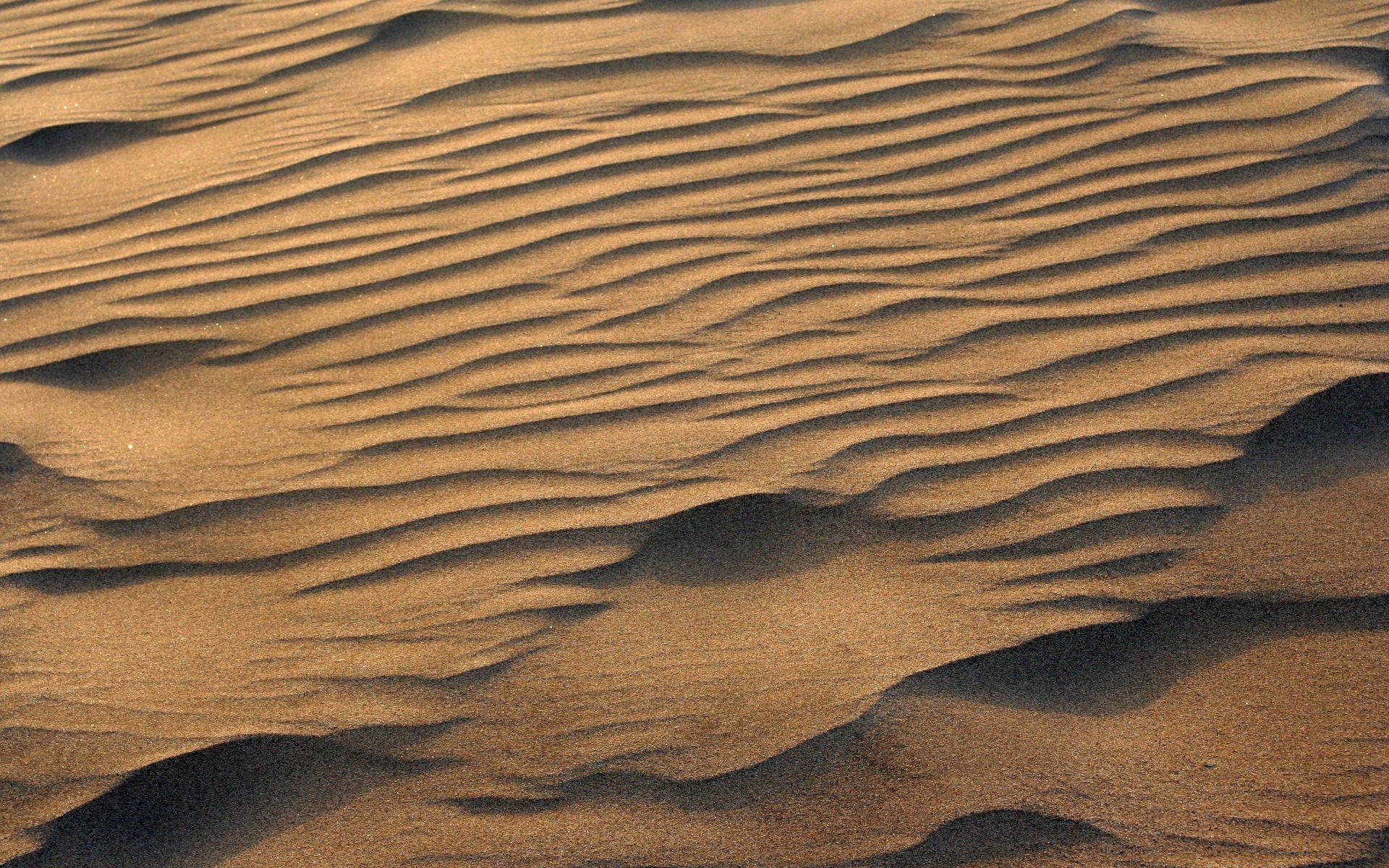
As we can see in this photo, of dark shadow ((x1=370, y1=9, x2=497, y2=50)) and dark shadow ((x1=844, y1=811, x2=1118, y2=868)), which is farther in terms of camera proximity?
dark shadow ((x1=370, y1=9, x2=497, y2=50))

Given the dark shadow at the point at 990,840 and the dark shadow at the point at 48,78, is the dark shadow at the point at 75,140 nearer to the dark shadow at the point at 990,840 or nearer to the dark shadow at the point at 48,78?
the dark shadow at the point at 48,78

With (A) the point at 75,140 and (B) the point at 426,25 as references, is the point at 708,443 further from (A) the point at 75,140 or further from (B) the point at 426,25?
(A) the point at 75,140

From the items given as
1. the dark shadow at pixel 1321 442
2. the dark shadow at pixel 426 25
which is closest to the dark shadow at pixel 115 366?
the dark shadow at pixel 426 25

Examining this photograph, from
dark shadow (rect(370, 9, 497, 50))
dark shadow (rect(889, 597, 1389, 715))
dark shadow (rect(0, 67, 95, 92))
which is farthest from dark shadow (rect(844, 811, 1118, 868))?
dark shadow (rect(0, 67, 95, 92))

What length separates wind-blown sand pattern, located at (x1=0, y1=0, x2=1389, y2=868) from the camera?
187 cm

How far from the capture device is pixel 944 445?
7.57 feet

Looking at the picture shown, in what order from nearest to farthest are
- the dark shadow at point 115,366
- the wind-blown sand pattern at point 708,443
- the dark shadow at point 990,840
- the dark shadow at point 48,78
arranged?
1. the dark shadow at point 990,840
2. the wind-blown sand pattern at point 708,443
3. the dark shadow at point 115,366
4. the dark shadow at point 48,78

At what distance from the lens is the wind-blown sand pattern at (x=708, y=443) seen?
1.87 m

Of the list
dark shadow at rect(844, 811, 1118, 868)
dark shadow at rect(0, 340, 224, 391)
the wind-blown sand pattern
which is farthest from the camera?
dark shadow at rect(0, 340, 224, 391)

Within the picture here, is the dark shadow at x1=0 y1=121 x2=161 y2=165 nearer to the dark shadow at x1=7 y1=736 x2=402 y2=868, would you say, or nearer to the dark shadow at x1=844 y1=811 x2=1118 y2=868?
the dark shadow at x1=7 y1=736 x2=402 y2=868

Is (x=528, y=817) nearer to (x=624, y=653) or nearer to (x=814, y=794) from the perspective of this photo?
(x=624, y=653)

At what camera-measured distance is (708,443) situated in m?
2.31

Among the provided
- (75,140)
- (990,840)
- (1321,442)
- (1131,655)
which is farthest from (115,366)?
(1321,442)

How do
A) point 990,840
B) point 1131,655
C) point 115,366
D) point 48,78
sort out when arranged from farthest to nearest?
point 48,78 < point 115,366 < point 1131,655 < point 990,840
